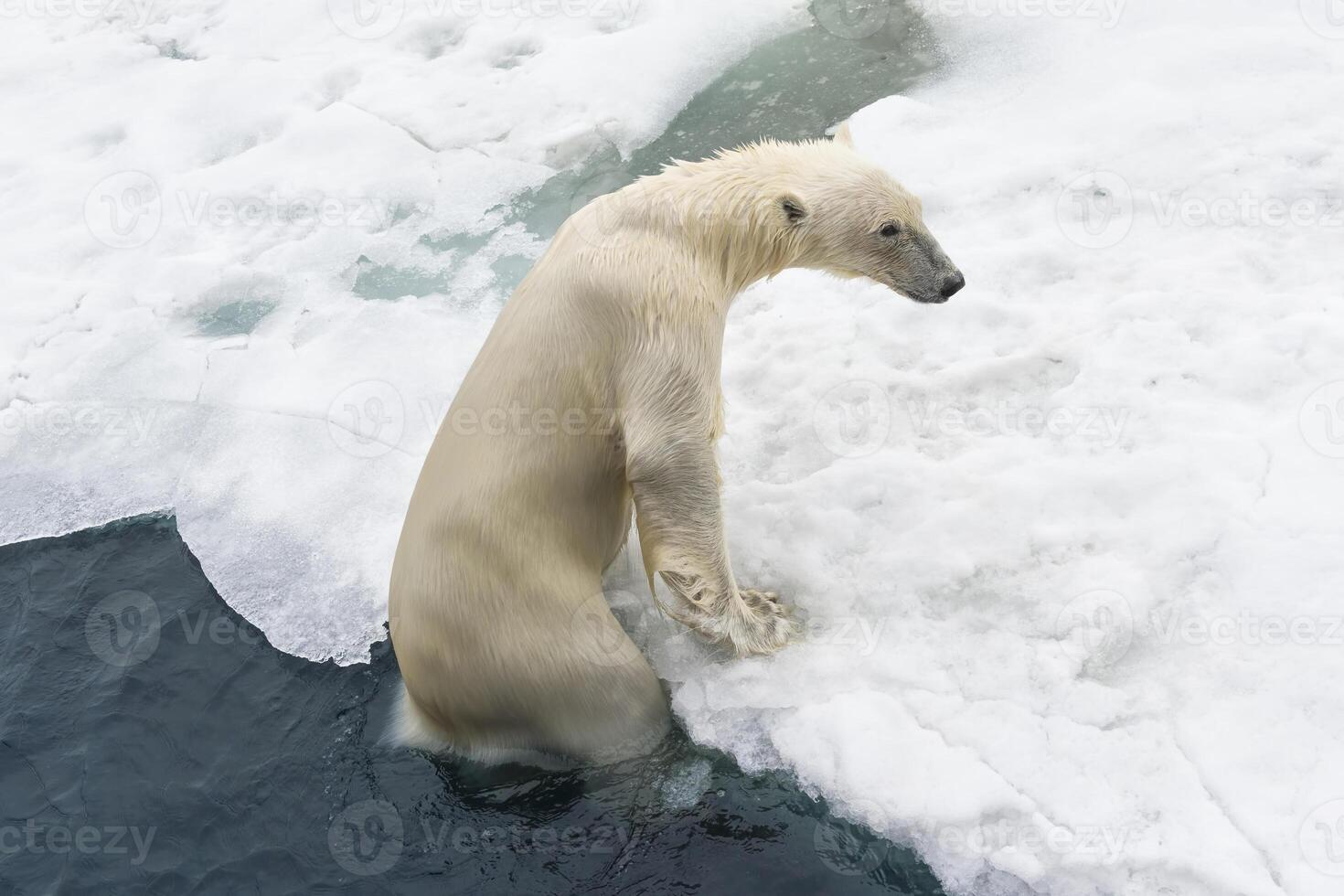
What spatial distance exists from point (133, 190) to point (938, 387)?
5.85m

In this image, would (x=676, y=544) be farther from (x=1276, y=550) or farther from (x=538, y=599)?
(x=1276, y=550)

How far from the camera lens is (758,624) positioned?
417 centimetres

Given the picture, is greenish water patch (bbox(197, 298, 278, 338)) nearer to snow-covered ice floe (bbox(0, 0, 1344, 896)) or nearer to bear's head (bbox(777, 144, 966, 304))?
snow-covered ice floe (bbox(0, 0, 1344, 896))

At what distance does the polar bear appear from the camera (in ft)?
12.2

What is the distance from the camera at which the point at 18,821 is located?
4.05m

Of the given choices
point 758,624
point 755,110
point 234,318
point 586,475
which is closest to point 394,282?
point 234,318

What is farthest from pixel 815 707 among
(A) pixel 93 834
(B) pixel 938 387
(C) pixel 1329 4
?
(C) pixel 1329 4

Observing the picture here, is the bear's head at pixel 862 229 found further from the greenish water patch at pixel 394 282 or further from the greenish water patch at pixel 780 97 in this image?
the greenish water patch at pixel 394 282

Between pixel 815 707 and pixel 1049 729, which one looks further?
pixel 815 707

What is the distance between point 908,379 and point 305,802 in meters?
3.27

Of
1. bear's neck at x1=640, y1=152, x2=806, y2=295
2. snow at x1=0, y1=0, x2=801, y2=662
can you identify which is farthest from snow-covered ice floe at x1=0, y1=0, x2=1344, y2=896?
bear's neck at x1=640, y1=152, x2=806, y2=295

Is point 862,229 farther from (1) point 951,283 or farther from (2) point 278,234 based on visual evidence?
(2) point 278,234

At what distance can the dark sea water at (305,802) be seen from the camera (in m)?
3.66

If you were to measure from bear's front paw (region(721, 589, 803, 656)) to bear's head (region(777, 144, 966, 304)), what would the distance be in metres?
1.39
